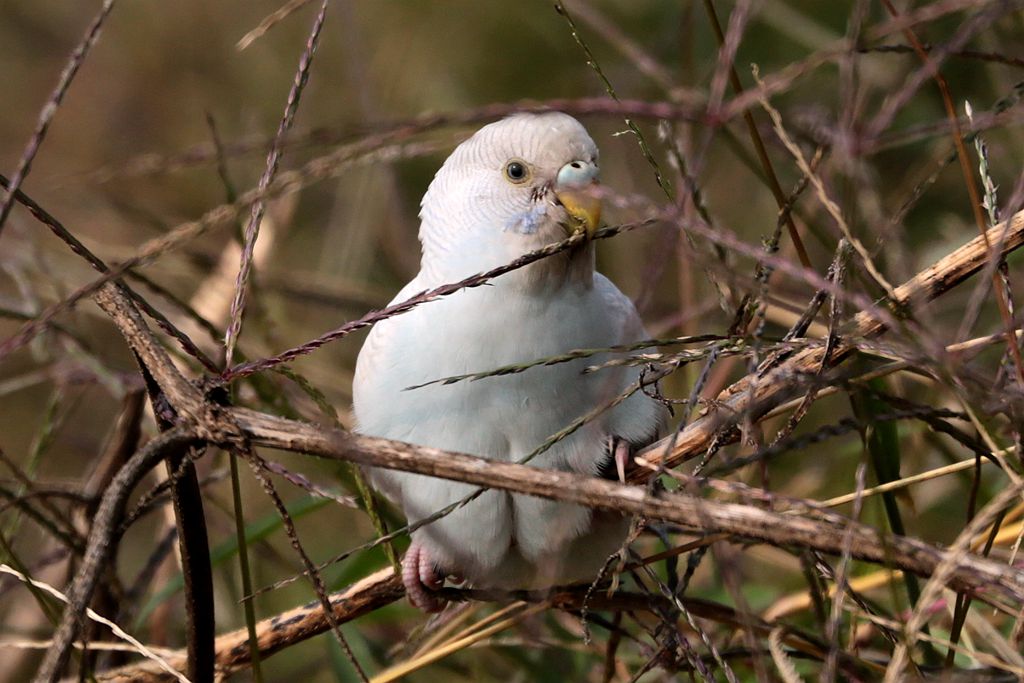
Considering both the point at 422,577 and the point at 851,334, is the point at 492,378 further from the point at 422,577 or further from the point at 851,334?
the point at 851,334

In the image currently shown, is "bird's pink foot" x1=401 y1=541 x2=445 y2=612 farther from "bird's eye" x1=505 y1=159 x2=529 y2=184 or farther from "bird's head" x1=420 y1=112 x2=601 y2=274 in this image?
"bird's eye" x1=505 y1=159 x2=529 y2=184

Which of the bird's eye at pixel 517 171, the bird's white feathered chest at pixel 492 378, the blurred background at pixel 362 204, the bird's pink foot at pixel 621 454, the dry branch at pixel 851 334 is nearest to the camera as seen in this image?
the dry branch at pixel 851 334

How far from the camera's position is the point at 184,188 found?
5.09 meters

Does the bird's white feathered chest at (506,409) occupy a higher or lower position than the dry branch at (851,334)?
higher

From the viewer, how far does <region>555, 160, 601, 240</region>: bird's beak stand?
1.92m

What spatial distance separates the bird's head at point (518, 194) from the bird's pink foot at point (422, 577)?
1.65ft

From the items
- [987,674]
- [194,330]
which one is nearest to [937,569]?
[987,674]

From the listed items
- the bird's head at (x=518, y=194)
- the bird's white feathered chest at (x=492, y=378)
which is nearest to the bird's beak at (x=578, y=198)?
the bird's head at (x=518, y=194)

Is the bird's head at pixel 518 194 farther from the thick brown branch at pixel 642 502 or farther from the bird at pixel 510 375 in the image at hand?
the thick brown branch at pixel 642 502

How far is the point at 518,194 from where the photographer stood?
6.57ft

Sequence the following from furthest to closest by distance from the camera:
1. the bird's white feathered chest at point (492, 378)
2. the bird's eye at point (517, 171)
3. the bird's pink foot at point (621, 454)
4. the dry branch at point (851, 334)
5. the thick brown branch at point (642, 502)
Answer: the bird's eye at point (517, 171)
the bird's white feathered chest at point (492, 378)
the bird's pink foot at point (621, 454)
the dry branch at point (851, 334)
the thick brown branch at point (642, 502)

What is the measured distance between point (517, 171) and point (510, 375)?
377 millimetres

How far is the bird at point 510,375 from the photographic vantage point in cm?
188

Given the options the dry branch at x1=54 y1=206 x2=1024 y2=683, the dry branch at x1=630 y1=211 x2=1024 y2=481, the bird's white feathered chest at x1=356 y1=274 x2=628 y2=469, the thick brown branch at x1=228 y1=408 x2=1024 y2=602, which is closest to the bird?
the bird's white feathered chest at x1=356 y1=274 x2=628 y2=469
